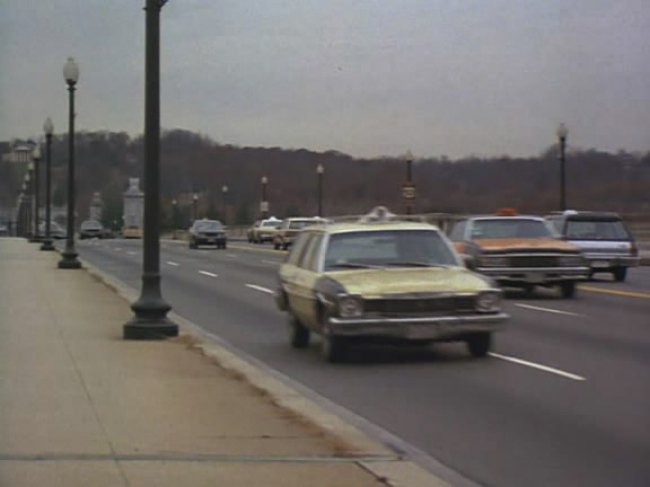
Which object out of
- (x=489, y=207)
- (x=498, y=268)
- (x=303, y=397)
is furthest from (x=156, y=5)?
(x=489, y=207)

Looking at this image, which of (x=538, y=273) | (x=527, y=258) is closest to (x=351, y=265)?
(x=527, y=258)

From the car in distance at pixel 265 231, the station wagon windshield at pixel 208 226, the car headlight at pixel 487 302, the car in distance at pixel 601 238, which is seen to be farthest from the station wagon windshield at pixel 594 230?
the car in distance at pixel 265 231

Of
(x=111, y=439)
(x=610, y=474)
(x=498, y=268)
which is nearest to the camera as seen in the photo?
(x=610, y=474)

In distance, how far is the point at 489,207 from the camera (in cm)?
2703

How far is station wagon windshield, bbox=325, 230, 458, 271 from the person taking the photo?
47.5 feet

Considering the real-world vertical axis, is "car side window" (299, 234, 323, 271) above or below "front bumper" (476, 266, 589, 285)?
above

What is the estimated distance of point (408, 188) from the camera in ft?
110

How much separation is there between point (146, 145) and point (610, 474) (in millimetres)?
9401

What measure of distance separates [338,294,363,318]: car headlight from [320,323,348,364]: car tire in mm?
344

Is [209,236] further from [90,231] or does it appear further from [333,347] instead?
[333,347]

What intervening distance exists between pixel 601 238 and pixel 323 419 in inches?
827

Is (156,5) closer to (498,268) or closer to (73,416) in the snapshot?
(73,416)

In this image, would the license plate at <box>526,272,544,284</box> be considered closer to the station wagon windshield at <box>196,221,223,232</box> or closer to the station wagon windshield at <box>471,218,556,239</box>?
the station wagon windshield at <box>471,218,556,239</box>

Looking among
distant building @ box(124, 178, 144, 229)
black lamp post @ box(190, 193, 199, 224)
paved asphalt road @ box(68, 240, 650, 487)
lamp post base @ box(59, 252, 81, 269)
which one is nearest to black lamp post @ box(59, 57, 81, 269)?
lamp post base @ box(59, 252, 81, 269)
